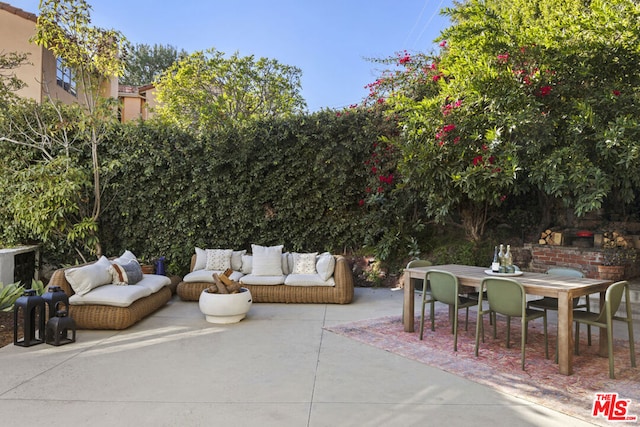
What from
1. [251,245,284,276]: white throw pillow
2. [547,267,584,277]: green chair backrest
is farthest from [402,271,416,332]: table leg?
[251,245,284,276]: white throw pillow

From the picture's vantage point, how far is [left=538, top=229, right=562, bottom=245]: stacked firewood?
6.59 meters

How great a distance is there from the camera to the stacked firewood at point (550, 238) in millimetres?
6590

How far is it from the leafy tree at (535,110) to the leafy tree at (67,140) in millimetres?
4805

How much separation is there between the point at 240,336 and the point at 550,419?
284cm

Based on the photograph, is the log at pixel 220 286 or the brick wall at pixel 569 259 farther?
the brick wall at pixel 569 259

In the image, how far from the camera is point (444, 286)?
162 inches

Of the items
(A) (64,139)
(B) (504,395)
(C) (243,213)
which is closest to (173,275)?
(C) (243,213)

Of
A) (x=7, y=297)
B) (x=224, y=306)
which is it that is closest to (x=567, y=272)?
(x=224, y=306)

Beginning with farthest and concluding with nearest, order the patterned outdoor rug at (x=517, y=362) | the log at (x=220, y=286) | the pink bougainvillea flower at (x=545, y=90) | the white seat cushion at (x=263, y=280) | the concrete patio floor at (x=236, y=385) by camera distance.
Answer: the white seat cushion at (x=263, y=280), the pink bougainvillea flower at (x=545, y=90), the log at (x=220, y=286), the patterned outdoor rug at (x=517, y=362), the concrete patio floor at (x=236, y=385)

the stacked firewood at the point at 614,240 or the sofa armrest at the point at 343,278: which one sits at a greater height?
the stacked firewood at the point at 614,240

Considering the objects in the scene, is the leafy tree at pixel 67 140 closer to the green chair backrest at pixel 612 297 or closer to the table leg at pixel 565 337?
the table leg at pixel 565 337

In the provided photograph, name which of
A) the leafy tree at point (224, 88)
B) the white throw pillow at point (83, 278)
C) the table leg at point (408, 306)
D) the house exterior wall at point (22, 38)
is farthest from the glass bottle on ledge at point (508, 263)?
the house exterior wall at point (22, 38)

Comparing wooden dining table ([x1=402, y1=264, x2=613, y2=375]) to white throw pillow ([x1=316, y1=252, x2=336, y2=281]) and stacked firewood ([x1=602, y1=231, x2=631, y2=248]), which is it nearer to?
white throw pillow ([x1=316, y1=252, x2=336, y2=281])

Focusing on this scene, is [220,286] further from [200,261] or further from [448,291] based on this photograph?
[448,291]
